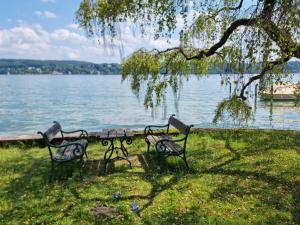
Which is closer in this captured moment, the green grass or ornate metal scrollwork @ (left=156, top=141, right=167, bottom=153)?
the green grass

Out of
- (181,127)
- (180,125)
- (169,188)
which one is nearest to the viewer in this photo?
(169,188)

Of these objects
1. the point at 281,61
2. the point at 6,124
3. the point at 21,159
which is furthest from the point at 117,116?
the point at 281,61

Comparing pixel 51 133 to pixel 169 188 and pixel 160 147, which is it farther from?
pixel 169 188

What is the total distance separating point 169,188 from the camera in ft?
21.3

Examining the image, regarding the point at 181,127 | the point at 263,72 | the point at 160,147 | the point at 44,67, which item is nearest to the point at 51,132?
the point at 160,147

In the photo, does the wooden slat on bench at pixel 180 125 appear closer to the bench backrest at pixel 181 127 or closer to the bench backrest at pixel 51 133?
the bench backrest at pixel 181 127

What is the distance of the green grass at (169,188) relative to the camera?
528 centimetres

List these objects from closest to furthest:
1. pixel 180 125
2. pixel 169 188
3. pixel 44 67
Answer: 1. pixel 169 188
2. pixel 180 125
3. pixel 44 67

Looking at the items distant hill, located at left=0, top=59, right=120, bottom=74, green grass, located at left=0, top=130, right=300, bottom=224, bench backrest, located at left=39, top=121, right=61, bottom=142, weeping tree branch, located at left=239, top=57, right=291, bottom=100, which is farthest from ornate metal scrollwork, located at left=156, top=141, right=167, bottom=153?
distant hill, located at left=0, top=59, right=120, bottom=74

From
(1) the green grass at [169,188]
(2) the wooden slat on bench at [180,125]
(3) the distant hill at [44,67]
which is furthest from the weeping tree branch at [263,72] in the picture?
(3) the distant hill at [44,67]

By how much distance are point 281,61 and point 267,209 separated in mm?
3086

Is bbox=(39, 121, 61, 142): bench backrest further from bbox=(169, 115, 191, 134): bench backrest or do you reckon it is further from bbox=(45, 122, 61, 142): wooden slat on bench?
bbox=(169, 115, 191, 134): bench backrest

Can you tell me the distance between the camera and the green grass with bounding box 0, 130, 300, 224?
5281mm

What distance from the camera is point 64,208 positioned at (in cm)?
555
